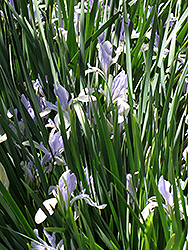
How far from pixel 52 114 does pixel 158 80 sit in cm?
26

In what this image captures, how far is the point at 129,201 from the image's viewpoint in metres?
0.53

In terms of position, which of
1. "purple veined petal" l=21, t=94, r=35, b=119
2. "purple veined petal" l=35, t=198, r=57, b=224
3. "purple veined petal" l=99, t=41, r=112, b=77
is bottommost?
"purple veined petal" l=35, t=198, r=57, b=224

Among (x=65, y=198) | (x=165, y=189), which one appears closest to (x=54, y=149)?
(x=65, y=198)

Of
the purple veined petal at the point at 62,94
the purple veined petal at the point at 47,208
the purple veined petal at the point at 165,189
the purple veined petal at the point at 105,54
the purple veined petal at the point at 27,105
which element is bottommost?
A: the purple veined petal at the point at 47,208

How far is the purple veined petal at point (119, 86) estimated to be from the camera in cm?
61

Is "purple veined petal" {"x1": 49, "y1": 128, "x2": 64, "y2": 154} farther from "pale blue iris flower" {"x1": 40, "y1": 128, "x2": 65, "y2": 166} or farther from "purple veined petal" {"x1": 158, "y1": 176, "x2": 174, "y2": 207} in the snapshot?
"purple veined petal" {"x1": 158, "y1": 176, "x2": 174, "y2": 207}

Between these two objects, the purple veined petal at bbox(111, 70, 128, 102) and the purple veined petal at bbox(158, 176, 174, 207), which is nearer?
the purple veined petal at bbox(158, 176, 174, 207)

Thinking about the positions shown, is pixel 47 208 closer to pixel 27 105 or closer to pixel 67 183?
pixel 67 183

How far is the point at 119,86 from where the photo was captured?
0.62 m

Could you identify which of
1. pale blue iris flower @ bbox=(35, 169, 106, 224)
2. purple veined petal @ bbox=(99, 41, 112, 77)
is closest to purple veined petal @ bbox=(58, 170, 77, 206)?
pale blue iris flower @ bbox=(35, 169, 106, 224)

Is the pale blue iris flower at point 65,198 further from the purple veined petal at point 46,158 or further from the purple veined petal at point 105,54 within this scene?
the purple veined petal at point 105,54

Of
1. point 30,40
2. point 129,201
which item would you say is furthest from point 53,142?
point 30,40

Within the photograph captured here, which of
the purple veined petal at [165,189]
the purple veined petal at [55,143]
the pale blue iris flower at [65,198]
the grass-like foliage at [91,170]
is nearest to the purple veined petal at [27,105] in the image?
the grass-like foliage at [91,170]

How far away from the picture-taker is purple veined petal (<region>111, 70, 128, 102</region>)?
608 millimetres
